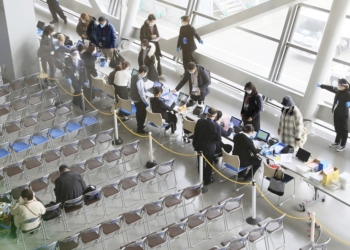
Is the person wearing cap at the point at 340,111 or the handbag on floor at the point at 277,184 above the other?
the person wearing cap at the point at 340,111

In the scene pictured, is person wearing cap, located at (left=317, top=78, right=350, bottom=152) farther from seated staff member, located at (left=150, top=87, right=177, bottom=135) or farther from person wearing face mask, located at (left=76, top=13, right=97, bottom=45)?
person wearing face mask, located at (left=76, top=13, right=97, bottom=45)

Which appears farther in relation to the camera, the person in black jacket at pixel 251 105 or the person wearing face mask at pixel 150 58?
the person wearing face mask at pixel 150 58

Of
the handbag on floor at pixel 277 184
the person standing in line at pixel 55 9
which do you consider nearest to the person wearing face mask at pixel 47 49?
the person standing in line at pixel 55 9

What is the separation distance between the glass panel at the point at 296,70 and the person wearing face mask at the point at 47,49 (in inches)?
227

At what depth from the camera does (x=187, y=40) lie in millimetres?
14406

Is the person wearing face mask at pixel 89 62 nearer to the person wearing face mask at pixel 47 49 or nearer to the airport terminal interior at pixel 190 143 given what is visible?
the airport terminal interior at pixel 190 143

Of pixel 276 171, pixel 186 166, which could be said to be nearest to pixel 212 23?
pixel 186 166

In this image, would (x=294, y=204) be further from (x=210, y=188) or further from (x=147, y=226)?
(x=147, y=226)

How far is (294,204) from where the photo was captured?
33.3ft

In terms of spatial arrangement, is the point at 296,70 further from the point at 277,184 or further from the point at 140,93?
the point at 277,184

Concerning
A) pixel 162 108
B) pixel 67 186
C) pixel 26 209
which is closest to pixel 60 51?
pixel 162 108

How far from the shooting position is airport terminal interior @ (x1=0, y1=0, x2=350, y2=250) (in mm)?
9312

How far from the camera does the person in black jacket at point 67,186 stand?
9039mm

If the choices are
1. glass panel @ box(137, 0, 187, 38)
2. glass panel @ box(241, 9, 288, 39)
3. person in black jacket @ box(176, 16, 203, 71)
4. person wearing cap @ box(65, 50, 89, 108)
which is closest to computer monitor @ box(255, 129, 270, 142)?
glass panel @ box(241, 9, 288, 39)
